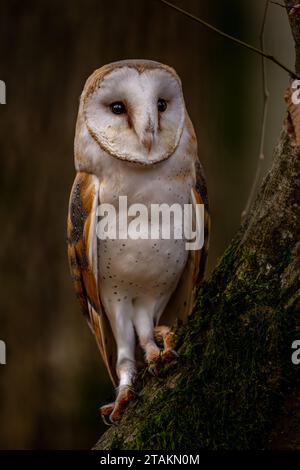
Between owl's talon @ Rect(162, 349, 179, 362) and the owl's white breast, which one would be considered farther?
the owl's white breast

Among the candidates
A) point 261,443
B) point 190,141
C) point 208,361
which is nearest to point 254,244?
point 208,361

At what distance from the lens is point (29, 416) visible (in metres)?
3.66

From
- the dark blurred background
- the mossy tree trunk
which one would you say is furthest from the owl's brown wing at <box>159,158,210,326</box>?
the dark blurred background

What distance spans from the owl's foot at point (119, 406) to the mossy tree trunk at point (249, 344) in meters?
0.24

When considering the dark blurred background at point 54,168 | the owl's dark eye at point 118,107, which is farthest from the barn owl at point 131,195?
the dark blurred background at point 54,168

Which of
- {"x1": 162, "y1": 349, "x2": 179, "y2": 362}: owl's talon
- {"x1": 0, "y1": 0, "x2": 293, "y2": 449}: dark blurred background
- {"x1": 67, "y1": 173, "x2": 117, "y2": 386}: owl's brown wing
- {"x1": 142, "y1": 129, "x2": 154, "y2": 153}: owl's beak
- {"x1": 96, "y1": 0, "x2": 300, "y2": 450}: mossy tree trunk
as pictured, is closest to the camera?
{"x1": 96, "y1": 0, "x2": 300, "y2": 450}: mossy tree trunk

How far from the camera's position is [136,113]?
6.43 feet

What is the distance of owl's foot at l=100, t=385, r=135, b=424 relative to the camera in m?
1.96

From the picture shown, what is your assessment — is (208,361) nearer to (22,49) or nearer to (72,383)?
(72,383)

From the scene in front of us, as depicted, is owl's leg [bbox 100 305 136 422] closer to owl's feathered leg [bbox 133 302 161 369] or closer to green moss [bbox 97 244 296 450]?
owl's feathered leg [bbox 133 302 161 369]

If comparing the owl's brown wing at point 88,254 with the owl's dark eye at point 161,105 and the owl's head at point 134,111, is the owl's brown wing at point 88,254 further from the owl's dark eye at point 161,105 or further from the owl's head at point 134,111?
the owl's dark eye at point 161,105

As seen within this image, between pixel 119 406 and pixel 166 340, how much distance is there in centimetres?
21

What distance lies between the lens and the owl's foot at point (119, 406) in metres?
1.96

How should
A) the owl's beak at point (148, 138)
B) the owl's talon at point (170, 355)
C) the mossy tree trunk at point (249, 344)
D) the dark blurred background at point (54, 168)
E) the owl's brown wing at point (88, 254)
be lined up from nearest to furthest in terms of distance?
the mossy tree trunk at point (249, 344) < the owl's talon at point (170, 355) < the owl's beak at point (148, 138) < the owl's brown wing at point (88, 254) < the dark blurred background at point (54, 168)
